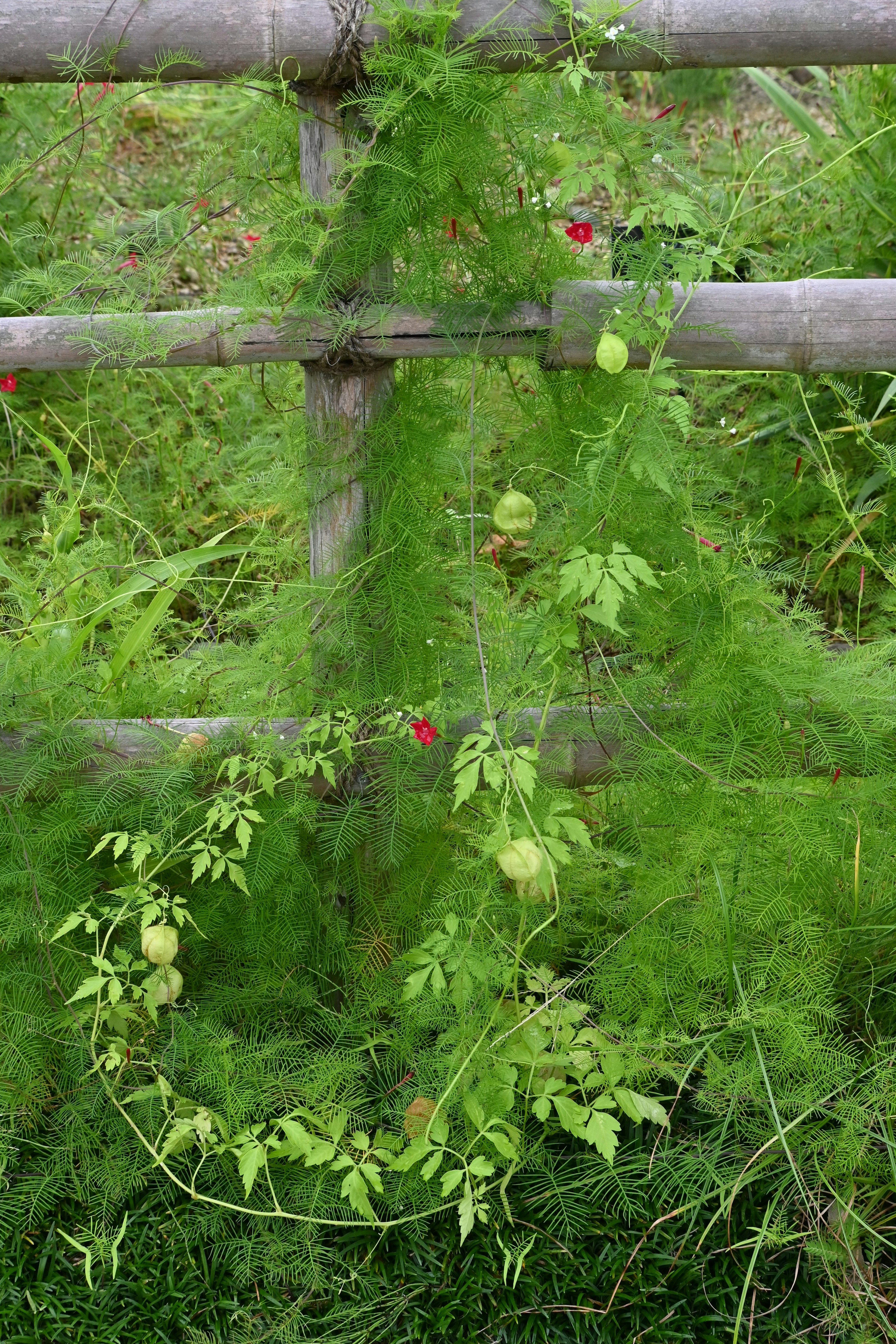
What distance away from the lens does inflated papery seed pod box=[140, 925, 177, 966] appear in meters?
1.68

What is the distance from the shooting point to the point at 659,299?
1678 millimetres

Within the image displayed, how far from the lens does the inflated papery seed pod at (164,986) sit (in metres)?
1.77

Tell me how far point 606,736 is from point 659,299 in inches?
29.4

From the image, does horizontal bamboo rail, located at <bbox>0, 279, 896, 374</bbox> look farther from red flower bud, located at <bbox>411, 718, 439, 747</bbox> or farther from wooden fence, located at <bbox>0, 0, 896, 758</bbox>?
red flower bud, located at <bbox>411, 718, 439, 747</bbox>

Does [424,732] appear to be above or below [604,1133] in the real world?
above

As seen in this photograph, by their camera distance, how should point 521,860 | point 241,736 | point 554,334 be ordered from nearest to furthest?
point 521,860 < point 554,334 < point 241,736

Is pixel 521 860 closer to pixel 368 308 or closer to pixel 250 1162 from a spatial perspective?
pixel 250 1162

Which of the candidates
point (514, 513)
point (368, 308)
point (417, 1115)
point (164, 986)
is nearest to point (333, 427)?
point (368, 308)

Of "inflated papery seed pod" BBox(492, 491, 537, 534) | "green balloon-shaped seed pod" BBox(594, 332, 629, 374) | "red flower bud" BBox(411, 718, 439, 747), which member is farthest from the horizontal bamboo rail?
"red flower bud" BBox(411, 718, 439, 747)

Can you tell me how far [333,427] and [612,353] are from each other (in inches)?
18.8

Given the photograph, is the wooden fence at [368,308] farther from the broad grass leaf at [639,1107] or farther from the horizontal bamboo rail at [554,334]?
the broad grass leaf at [639,1107]

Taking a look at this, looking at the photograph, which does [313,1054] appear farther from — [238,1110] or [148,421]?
[148,421]

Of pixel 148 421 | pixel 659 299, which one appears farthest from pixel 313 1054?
pixel 148 421

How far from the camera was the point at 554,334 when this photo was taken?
68.7 inches
